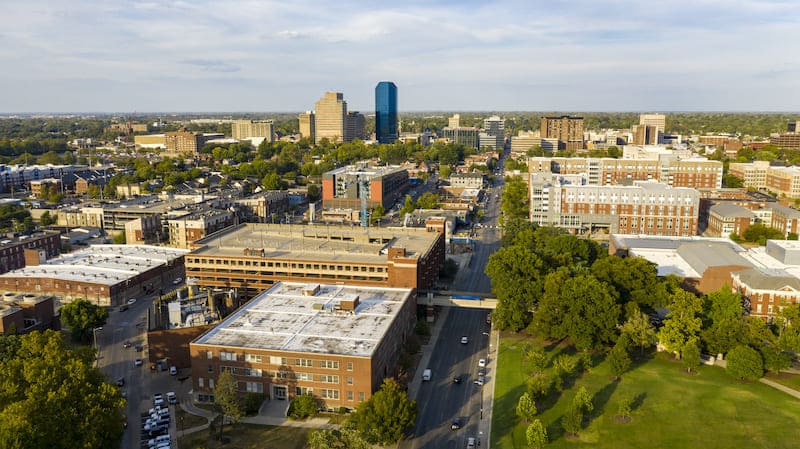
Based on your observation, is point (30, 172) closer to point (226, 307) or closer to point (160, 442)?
point (226, 307)

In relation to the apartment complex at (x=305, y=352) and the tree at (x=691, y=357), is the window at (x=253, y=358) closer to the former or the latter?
the apartment complex at (x=305, y=352)

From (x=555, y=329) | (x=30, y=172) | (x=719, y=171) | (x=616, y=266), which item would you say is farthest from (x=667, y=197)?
(x=30, y=172)

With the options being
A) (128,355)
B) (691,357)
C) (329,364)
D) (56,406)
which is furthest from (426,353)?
(56,406)

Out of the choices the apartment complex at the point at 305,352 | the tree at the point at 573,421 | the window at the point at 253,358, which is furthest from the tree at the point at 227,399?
the tree at the point at 573,421

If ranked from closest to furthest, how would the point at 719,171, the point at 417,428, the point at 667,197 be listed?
the point at 417,428, the point at 667,197, the point at 719,171

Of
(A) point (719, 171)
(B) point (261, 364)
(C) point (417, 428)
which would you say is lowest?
(C) point (417, 428)

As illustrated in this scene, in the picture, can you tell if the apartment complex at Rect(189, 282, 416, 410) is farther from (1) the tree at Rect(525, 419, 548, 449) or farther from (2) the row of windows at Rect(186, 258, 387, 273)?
(1) the tree at Rect(525, 419, 548, 449)
